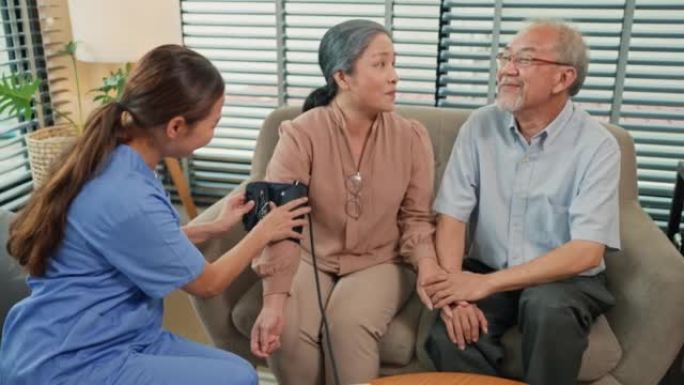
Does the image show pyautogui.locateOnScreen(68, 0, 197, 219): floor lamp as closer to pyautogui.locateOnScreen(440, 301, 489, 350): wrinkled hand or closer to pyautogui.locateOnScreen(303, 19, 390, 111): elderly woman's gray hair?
pyautogui.locateOnScreen(303, 19, 390, 111): elderly woman's gray hair

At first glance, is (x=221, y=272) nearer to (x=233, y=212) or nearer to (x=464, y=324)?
(x=233, y=212)

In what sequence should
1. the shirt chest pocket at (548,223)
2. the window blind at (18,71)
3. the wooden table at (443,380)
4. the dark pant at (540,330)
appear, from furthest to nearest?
the window blind at (18,71) → the shirt chest pocket at (548,223) → the dark pant at (540,330) → the wooden table at (443,380)

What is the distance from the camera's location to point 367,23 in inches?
62.4

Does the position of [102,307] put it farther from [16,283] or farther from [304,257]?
[304,257]

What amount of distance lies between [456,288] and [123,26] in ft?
4.75

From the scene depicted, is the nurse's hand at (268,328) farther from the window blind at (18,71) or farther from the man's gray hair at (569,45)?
the window blind at (18,71)

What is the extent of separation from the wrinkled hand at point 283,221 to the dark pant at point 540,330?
1.44 feet

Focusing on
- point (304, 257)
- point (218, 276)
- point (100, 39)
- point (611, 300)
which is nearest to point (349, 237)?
point (304, 257)

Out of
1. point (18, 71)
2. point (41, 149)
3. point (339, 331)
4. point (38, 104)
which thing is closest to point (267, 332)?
point (339, 331)

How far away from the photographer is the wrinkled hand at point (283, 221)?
1406mm

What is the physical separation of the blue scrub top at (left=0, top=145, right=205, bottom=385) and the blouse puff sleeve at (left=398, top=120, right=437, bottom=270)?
0.67 metres

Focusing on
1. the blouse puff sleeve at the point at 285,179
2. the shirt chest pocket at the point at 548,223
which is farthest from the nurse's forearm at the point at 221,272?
the shirt chest pocket at the point at 548,223

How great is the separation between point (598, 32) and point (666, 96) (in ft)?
1.16

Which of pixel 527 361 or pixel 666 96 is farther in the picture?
pixel 666 96
